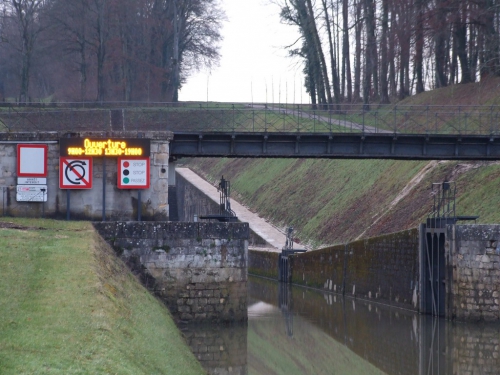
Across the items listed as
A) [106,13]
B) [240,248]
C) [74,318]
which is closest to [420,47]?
[106,13]

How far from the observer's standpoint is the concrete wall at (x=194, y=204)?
67.0 metres

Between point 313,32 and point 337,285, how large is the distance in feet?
124

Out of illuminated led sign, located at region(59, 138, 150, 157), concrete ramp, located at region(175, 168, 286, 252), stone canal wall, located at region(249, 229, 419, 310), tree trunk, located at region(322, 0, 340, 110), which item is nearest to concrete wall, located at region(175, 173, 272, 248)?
concrete ramp, located at region(175, 168, 286, 252)

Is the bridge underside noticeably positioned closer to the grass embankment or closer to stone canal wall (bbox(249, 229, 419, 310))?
stone canal wall (bbox(249, 229, 419, 310))

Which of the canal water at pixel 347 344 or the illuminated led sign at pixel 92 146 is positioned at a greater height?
the illuminated led sign at pixel 92 146

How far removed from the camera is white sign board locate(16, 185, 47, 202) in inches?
1435

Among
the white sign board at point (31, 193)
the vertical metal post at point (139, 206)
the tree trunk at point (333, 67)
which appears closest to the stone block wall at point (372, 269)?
the vertical metal post at point (139, 206)

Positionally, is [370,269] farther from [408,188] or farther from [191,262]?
[408,188]

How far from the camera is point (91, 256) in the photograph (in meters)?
23.7

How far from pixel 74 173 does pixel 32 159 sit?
1.68 m

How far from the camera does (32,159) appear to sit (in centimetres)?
3644

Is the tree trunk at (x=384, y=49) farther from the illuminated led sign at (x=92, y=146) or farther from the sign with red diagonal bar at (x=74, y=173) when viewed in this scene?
the sign with red diagonal bar at (x=74, y=173)

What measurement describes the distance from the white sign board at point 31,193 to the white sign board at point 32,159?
0.46 m

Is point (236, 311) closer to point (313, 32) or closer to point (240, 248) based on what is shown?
point (240, 248)
